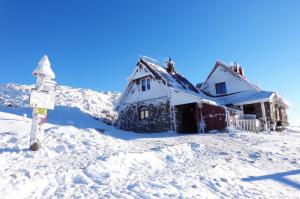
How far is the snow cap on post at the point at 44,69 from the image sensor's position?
33.3ft

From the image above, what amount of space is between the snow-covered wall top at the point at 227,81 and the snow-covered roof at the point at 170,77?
2.52 m

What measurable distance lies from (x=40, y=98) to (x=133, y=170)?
4.52 m

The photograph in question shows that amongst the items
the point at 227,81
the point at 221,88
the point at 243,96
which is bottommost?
the point at 243,96

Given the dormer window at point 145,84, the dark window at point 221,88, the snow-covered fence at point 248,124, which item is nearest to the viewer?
the snow-covered fence at point 248,124

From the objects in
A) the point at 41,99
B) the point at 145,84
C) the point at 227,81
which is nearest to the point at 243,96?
the point at 227,81

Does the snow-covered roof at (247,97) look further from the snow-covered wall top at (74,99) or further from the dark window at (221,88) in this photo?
the snow-covered wall top at (74,99)

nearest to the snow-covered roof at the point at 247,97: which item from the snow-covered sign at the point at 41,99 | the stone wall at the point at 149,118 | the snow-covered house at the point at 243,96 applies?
the snow-covered house at the point at 243,96

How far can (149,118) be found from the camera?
25062 mm

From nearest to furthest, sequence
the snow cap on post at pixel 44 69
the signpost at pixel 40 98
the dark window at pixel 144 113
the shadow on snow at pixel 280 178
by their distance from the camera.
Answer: the shadow on snow at pixel 280 178 < the signpost at pixel 40 98 < the snow cap on post at pixel 44 69 < the dark window at pixel 144 113

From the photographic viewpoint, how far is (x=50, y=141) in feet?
33.6

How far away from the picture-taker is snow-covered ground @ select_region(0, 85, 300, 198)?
20.7ft

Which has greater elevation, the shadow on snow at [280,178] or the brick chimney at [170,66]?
the brick chimney at [170,66]

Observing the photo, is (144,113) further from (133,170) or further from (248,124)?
(133,170)

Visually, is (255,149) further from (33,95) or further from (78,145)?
(33,95)
